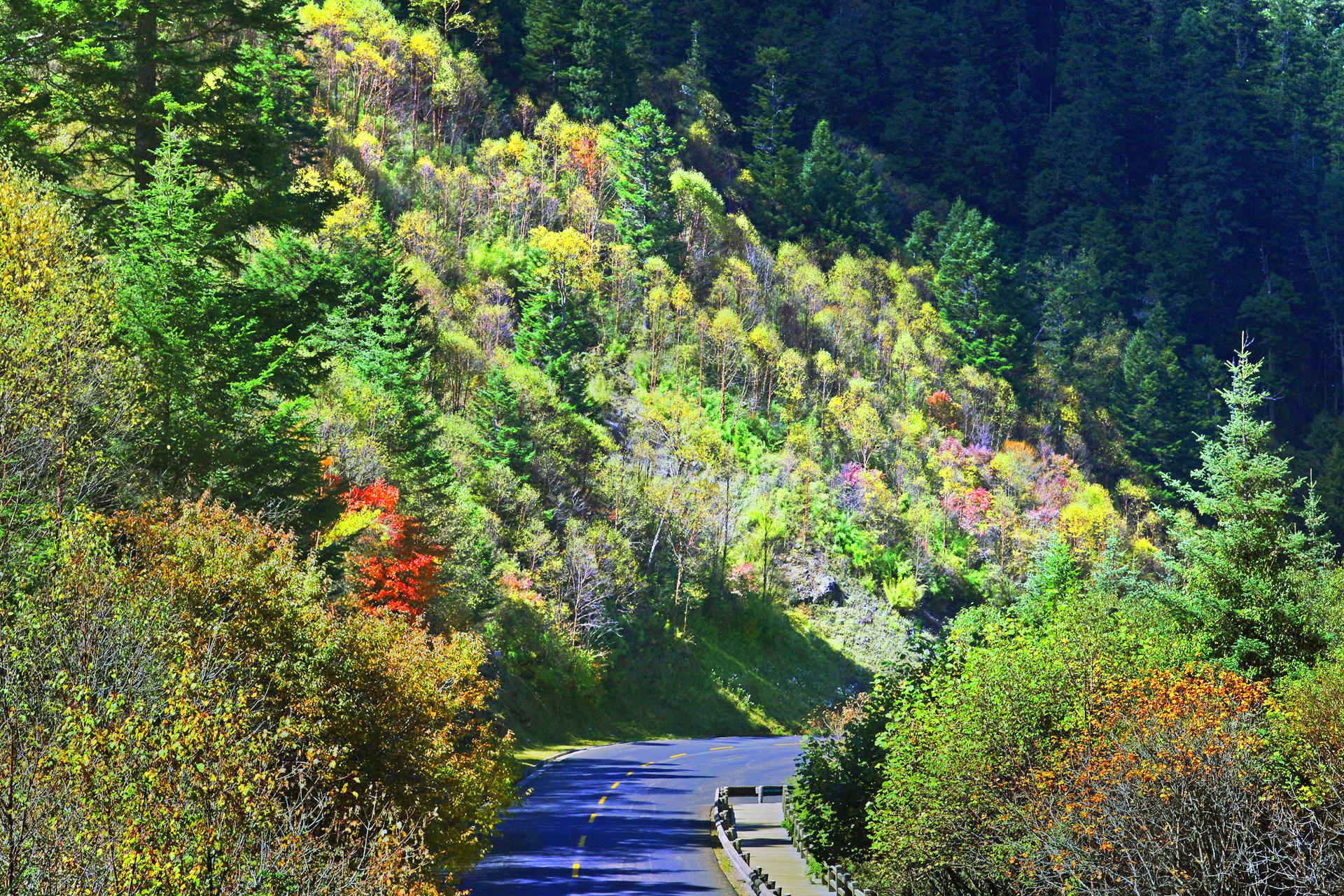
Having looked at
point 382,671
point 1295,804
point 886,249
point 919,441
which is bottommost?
point 919,441

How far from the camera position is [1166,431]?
105125 mm

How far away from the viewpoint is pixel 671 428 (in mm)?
69812

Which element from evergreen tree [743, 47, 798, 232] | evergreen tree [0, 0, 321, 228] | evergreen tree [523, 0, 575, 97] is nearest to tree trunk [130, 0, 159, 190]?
evergreen tree [0, 0, 321, 228]

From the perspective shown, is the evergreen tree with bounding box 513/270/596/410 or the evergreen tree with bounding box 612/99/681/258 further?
the evergreen tree with bounding box 612/99/681/258

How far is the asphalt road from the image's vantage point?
22188mm

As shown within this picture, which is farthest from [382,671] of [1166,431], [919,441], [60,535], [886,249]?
[1166,431]

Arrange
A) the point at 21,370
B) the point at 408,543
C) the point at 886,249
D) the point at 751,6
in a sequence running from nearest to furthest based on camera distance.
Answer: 1. the point at 21,370
2. the point at 408,543
3. the point at 886,249
4. the point at 751,6

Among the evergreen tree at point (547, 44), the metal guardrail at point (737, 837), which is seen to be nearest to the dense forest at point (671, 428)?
the evergreen tree at point (547, 44)

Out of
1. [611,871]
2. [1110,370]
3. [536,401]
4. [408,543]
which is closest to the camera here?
[611,871]

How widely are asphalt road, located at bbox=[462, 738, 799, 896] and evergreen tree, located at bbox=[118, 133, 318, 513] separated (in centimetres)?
843

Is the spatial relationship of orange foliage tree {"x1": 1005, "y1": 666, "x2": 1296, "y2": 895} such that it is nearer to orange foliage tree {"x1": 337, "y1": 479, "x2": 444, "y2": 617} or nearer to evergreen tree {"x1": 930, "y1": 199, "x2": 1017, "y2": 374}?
orange foliage tree {"x1": 337, "y1": 479, "x2": 444, "y2": 617}

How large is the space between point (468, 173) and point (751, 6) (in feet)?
184

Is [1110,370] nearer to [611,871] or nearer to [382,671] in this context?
[611,871]

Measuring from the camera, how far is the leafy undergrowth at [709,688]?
49.3m
